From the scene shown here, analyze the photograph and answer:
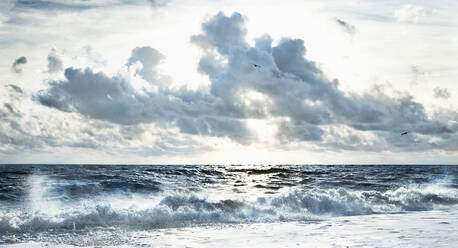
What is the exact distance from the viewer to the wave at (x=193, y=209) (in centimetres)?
1664

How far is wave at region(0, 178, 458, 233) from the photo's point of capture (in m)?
16.6

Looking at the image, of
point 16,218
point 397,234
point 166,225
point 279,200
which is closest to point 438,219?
point 397,234

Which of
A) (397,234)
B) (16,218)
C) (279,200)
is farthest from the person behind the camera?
(279,200)

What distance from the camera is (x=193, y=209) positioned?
63.7 ft

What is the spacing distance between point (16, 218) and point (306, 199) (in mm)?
13086

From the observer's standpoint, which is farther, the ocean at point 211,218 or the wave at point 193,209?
the wave at point 193,209

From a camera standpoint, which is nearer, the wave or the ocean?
the ocean

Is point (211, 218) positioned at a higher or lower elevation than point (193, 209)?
lower

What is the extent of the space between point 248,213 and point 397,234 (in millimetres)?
7499

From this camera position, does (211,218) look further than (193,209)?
No

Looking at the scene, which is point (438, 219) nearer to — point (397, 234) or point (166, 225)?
point (397, 234)

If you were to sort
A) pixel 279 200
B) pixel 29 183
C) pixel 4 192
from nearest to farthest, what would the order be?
1. pixel 279 200
2. pixel 4 192
3. pixel 29 183

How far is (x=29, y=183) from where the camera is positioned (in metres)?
28.7

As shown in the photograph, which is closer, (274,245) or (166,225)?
(274,245)
